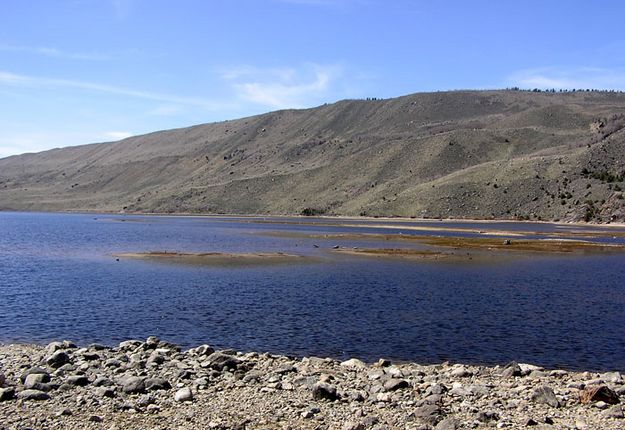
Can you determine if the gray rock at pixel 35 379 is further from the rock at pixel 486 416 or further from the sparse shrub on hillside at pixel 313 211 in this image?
the sparse shrub on hillside at pixel 313 211

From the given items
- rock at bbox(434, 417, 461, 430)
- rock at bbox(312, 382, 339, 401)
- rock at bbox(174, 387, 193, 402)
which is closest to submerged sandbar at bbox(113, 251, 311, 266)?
rock at bbox(174, 387, 193, 402)

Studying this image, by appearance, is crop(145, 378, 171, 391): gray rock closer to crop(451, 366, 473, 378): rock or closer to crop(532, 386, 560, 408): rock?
crop(451, 366, 473, 378): rock

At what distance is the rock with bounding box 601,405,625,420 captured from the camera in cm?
1356

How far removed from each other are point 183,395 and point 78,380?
11.4 feet

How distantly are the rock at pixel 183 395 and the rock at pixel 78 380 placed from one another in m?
3.08

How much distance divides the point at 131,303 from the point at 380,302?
13.3 meters

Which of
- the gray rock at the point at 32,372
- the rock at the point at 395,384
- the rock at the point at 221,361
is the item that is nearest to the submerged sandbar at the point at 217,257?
the rock at the point at 221,361

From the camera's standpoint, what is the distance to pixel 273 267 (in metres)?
47.8

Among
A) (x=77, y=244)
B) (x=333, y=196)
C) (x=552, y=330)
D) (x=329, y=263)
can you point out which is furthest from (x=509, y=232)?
(x=333, y=196)

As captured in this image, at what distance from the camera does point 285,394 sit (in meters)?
15.5

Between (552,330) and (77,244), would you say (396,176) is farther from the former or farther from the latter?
(552,330)

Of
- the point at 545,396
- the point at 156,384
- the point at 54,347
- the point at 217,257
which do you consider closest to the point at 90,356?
the point at 54,347

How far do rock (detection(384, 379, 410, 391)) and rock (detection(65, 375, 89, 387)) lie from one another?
8.38m

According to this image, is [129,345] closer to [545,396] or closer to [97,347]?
[97,347]
